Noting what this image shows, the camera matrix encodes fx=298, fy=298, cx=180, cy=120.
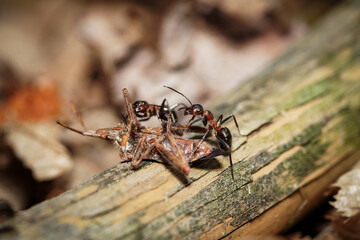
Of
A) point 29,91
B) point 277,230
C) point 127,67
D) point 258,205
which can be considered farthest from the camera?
point 29,91

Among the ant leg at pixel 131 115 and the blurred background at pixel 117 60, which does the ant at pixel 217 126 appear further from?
the blurred background at pixel 117 60

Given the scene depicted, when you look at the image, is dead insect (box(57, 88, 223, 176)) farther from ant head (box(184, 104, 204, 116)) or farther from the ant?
ant head (box(184, 104, 204, 116))

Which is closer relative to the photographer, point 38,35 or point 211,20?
point 211,20

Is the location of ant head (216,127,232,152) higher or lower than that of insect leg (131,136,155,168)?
lower

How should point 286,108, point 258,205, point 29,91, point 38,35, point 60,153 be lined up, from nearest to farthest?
point 258,205
point 286,108
point 60,153
point 29,91
point 38,35

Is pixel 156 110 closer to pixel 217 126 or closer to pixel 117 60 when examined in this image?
pixel 217 126

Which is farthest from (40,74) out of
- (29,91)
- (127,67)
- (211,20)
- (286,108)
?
(286,108)

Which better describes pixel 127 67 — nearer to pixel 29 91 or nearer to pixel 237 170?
pixel 29 91

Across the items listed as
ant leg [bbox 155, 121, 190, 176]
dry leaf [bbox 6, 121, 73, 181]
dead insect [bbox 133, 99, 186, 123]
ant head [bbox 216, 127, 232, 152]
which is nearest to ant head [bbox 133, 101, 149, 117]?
dead insect [bbox 133, 99, 186, 123]
